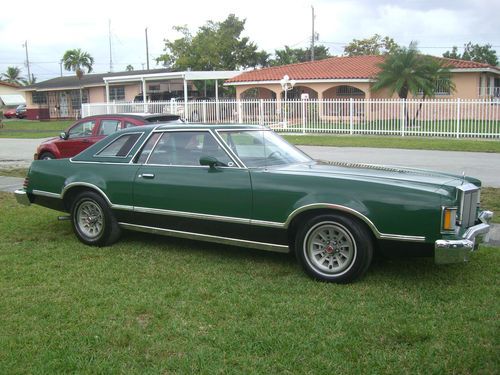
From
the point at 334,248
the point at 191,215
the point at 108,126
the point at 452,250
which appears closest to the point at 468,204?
the point at 452,250

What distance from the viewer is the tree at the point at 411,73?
94.6ft

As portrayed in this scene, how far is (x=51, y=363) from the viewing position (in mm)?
3719

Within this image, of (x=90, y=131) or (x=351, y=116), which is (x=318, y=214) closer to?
(x=90, y=131)

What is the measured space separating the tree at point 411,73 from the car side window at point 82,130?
2018 cm

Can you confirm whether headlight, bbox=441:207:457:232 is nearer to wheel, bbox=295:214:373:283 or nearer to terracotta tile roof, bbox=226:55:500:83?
wheel, bbox=295:214:373:283

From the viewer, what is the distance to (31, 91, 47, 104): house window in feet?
173

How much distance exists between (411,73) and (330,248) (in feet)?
83.8

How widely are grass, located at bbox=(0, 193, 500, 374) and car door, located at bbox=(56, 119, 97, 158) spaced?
6239mm

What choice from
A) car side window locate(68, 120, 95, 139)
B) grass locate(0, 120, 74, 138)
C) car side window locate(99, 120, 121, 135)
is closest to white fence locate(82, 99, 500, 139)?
grass locate(0, 120, 74, 138)

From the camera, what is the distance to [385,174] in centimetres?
542

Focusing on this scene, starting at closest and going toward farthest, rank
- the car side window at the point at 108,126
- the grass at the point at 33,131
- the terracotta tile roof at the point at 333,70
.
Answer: the car side window at the point at 108,126 → the grass at the point at 33,131 → the terracotta tile roof at the point at 333,70

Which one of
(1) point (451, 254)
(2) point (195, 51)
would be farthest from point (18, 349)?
(2) point (195, 51)

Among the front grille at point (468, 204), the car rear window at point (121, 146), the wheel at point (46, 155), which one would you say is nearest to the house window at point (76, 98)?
the wheel at point (46, 155)

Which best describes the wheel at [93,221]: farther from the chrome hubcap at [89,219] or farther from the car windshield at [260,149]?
the car windshield at [260,149]
